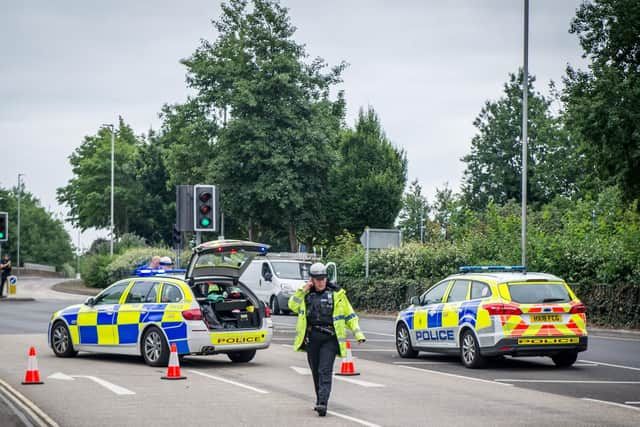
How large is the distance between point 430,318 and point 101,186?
73992mm

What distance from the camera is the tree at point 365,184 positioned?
67625 mm

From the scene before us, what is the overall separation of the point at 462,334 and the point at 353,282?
931 inches

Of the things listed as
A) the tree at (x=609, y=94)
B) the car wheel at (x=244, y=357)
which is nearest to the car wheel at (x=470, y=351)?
the car wheel at (x=244, y=357)

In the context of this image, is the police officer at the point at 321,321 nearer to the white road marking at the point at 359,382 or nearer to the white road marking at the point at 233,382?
the white road marking at the point at 233,382

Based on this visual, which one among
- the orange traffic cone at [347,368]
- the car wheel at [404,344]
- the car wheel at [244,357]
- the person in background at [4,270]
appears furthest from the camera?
the person in background at [4,270]

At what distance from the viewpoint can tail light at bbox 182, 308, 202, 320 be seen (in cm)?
1688

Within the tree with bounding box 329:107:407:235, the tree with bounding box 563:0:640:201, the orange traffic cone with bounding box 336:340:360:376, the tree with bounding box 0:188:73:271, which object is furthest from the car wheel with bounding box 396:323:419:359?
the tree with bounding box 0:188:73:271

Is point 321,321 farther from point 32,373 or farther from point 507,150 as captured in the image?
point 507,150

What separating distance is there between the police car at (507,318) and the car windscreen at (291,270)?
1977 cm

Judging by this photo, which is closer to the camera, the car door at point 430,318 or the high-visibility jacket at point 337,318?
the high-visibility jacket at point 337,318

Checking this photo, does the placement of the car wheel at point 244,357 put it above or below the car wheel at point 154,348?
below

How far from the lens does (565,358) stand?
1752 cm

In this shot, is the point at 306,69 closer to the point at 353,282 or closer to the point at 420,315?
the point at 353,282

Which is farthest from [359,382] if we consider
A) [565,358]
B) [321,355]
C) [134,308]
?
[134,308]
